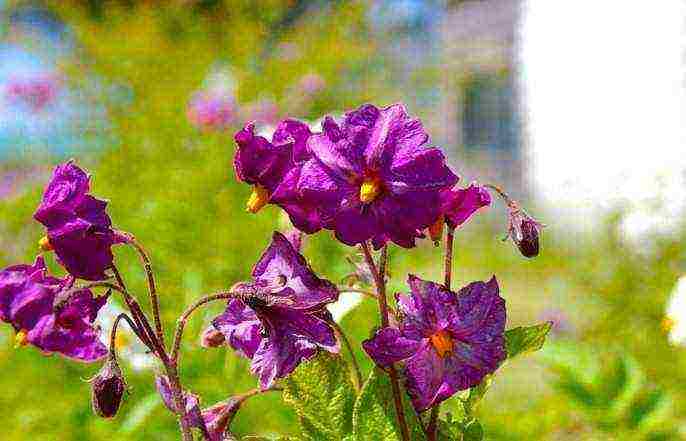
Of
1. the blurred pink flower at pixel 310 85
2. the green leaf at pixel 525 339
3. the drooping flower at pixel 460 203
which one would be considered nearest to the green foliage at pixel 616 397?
the green leaf at pixel 525 339

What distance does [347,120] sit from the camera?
25.6 inches

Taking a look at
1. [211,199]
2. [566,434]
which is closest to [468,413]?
[566,434]

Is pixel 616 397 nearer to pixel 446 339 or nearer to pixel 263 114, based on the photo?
pixel 446 339

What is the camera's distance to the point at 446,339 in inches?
25.8

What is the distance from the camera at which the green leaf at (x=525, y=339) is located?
0.73 metres

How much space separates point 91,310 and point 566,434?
1.13 metres

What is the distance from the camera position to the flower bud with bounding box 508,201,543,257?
0.68m

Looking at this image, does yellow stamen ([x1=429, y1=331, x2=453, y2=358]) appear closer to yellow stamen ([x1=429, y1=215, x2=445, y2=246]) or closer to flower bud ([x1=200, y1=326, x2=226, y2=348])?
yellow stamen ([x1=429, y1=215, x2=445, y2=246])

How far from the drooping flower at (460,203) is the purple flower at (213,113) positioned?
1934 millimetres

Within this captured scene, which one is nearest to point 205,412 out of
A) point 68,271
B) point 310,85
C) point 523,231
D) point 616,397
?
point 68,271

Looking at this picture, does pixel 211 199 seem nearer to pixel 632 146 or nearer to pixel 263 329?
pixel 263 329

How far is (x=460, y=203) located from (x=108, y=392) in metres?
0.26

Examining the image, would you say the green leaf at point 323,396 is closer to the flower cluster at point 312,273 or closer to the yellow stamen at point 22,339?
the flower cluster at point 312,273

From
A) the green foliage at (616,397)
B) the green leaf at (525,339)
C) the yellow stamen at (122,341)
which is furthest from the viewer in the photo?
the yellow stamen at (122,341)
